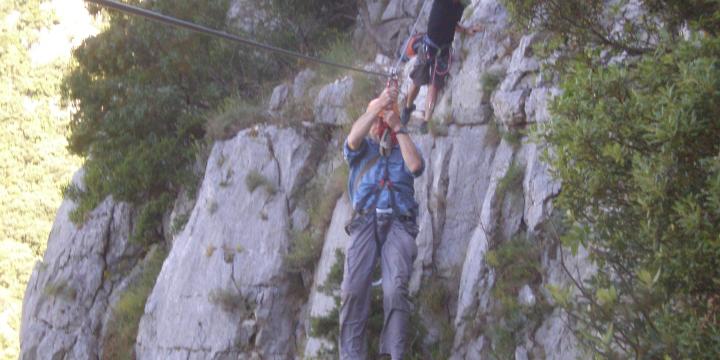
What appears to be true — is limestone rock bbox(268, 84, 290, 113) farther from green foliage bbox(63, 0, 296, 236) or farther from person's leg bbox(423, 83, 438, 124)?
person's leg bbox(423, 83, 438, 124)

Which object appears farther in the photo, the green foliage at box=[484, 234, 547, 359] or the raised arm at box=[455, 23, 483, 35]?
the raised arm at box=[455, 23, 483, 35]

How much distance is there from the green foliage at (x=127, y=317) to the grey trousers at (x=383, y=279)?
611cm

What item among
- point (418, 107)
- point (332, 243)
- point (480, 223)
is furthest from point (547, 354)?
point (418, 107)

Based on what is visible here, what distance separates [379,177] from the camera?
6.95m

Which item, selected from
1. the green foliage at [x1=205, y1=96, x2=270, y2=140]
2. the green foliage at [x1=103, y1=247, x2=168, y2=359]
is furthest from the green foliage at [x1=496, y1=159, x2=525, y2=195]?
the green foliage at [x1=103, y1=247, x2=168, y2=359]

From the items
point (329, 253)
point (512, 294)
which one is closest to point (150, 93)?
point (329, 253)

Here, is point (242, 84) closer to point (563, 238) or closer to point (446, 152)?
point (446, 152)

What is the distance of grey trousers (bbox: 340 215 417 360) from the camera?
6660 mm

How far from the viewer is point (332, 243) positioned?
31.5 feet

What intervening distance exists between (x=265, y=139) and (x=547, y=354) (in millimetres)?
6594

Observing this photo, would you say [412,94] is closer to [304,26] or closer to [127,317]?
[127,317]

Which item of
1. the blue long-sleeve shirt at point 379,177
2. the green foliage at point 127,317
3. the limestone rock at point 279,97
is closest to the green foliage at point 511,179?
the blue long-sleeve shirt at point 379,177

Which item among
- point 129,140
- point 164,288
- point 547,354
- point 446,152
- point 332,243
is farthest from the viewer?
point 129,140

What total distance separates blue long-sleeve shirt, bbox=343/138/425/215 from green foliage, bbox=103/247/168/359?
6.41m
